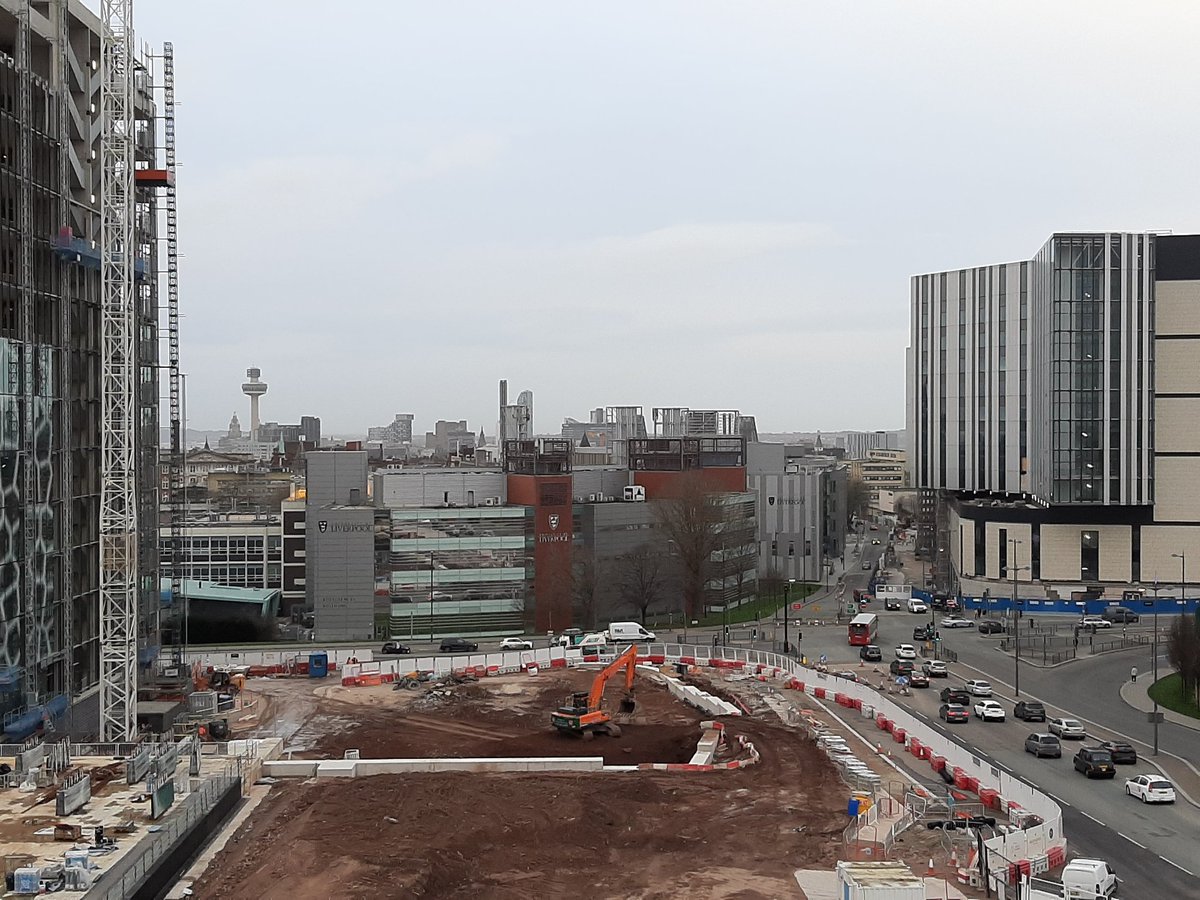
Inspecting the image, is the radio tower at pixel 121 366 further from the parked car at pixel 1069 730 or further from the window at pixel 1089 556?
the window at pixel 1089 556

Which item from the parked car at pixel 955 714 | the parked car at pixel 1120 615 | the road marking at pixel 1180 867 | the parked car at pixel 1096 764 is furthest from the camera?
the parked car at pixel 1120 615

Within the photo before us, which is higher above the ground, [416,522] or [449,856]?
[416,522]

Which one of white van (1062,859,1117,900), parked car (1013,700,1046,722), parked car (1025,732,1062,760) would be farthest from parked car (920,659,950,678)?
white van (1062,859,1117,900)

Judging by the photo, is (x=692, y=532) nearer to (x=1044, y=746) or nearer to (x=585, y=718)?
(x=585, y=718)

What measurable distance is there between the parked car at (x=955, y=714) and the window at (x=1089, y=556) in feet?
136

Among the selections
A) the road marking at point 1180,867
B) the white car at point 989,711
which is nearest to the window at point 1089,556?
the white car at point 989,711

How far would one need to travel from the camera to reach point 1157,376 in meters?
85.9

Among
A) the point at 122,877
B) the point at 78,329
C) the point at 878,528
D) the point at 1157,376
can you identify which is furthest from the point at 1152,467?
the point at 878,528

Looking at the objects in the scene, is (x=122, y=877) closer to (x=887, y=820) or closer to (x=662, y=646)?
(x=887, y=820)

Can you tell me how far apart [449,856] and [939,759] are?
1640 centimetres

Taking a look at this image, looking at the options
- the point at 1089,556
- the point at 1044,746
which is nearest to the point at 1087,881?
the point at 1044,746

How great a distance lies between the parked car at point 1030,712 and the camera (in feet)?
154

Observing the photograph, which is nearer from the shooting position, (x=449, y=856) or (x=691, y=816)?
(x=449, y=856)

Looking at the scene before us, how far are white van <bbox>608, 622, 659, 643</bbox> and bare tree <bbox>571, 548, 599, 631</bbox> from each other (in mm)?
6158
